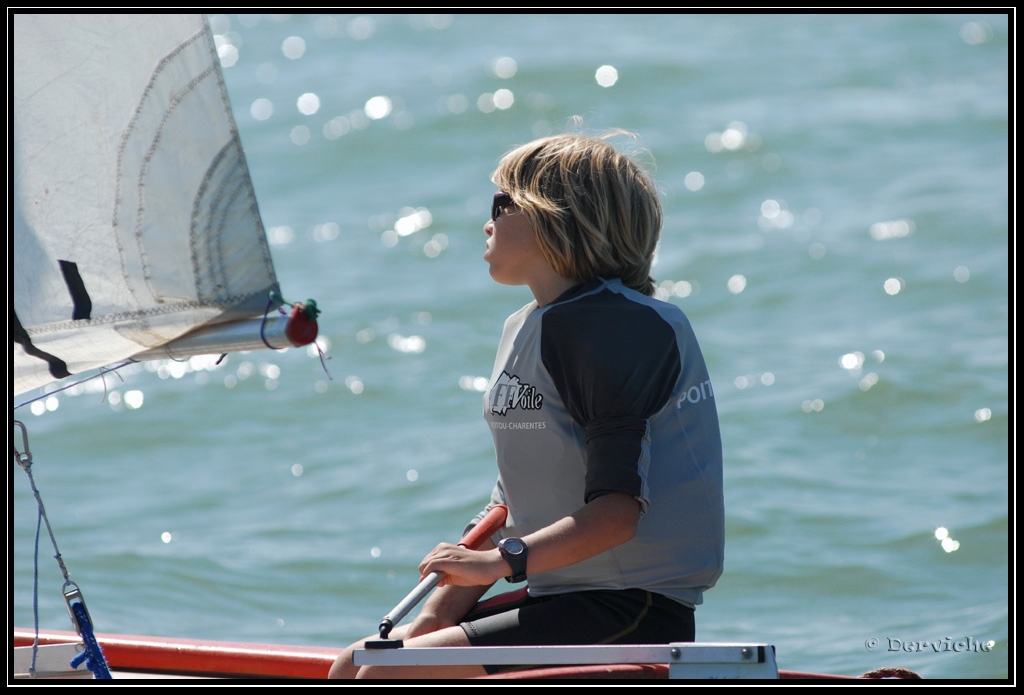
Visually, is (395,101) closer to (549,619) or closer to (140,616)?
(140,616)

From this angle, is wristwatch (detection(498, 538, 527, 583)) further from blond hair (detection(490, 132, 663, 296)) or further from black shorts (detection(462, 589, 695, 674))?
blond hair (detection(490, 132, 663, 296))

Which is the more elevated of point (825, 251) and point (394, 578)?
point (825, 251)

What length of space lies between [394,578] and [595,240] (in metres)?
4.01

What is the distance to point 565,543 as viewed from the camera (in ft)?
6.46

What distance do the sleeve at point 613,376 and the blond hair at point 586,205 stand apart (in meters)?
0.12

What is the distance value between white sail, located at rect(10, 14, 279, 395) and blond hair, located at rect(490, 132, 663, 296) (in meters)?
0.64

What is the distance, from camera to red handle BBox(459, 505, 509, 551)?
2.25 metres

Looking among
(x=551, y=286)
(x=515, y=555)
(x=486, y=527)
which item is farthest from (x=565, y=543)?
(x=551, y=286)

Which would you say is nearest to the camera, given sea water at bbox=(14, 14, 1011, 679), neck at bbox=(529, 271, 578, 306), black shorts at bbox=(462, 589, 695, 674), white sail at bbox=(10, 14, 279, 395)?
black shorts at bbox=(462, 589, 695, 674)

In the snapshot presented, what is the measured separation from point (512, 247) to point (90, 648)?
106 cm

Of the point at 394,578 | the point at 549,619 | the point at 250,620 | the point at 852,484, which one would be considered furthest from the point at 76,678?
the point at 852,484

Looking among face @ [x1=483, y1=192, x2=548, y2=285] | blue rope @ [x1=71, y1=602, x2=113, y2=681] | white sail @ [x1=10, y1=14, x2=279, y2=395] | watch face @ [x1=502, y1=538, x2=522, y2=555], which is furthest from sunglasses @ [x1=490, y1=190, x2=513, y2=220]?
blue rope @ [x1=71, y1=602, x2=113, y2=681]
